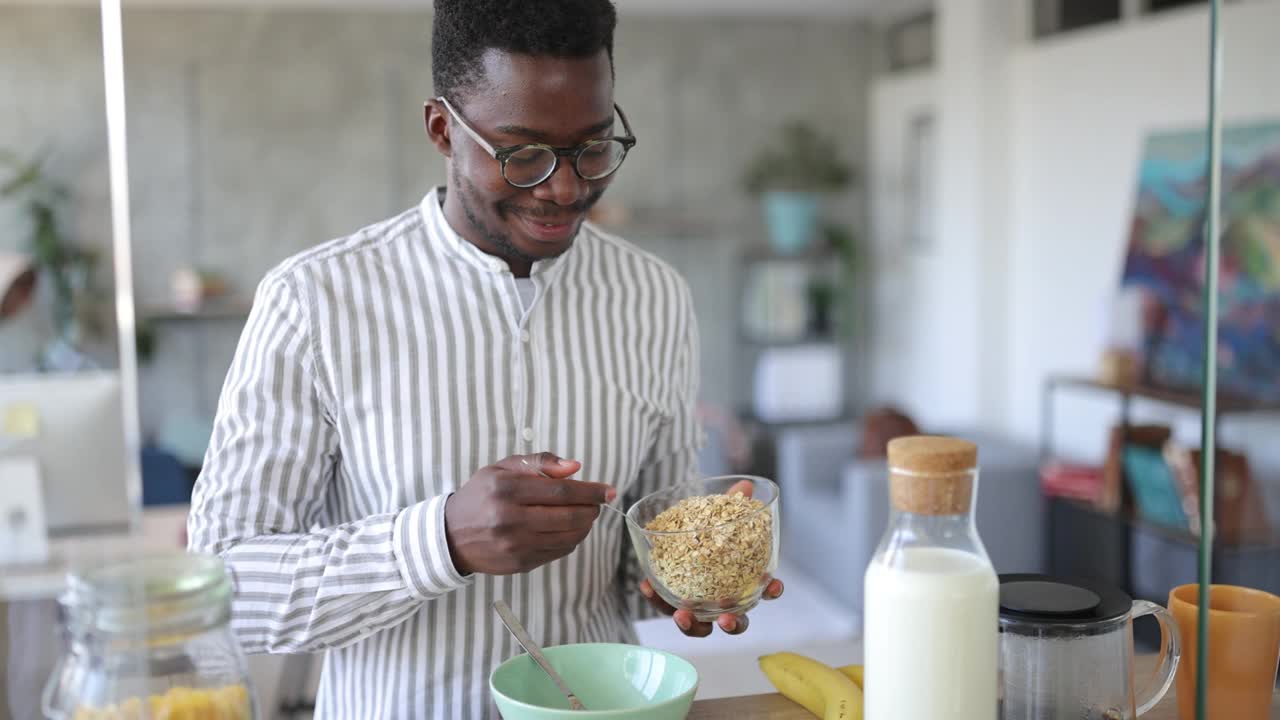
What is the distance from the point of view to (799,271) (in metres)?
Answer: 6.89

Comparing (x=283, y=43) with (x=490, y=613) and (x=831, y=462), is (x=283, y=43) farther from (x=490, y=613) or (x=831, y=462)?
(x=490, y=613)

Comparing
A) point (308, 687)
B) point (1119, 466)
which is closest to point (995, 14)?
point (1119, 466)

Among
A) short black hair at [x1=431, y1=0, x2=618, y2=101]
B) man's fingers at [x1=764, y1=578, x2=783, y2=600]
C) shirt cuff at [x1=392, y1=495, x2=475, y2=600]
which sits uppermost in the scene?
short black hair at [x1=431, y1=0, x2=618, y2=101]

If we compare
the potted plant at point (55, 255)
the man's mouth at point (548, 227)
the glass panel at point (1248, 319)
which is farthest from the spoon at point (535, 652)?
the potted plant at point (55, 255)

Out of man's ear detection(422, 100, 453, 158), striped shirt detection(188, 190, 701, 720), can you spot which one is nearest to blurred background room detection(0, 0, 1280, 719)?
striped shirt detection(188, 190, 701, 720)

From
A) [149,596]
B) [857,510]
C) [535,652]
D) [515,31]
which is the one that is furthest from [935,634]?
[857,510]

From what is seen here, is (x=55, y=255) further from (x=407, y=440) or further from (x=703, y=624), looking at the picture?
(x=703, y=624)

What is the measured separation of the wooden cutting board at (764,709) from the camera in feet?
3.52

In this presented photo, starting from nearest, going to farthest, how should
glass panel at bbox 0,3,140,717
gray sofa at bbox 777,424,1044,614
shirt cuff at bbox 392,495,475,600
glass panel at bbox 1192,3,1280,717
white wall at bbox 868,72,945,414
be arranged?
shirt cuff at bbox 392,495,475,600 < glass panel at bbox 1192,3,1280,717 < gray sofa at bbox 777,424,1044,614 < glass panel at bbox 0,3,140,717 < white wall at bbox 868,72,945,414

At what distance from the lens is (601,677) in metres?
1.10

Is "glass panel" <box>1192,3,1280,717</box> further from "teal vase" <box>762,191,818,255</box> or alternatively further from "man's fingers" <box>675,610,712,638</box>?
"man's fingers" <box>675,610,712,638</box>

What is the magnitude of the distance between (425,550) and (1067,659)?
556 millimetres

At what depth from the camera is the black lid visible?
95 centimetres

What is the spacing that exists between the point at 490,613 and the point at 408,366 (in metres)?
0.28
